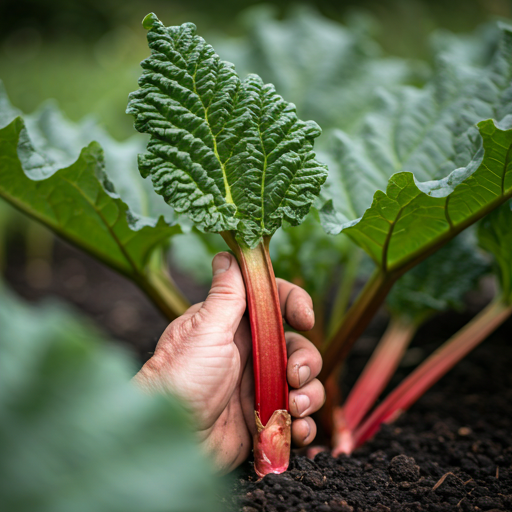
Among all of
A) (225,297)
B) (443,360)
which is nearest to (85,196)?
(225,297)

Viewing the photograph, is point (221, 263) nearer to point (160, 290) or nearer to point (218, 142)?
point (218, 142)

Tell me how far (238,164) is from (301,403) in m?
0.50

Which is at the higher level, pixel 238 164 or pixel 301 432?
pixel 238 164

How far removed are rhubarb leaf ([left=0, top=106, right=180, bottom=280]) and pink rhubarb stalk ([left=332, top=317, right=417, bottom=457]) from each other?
698mm

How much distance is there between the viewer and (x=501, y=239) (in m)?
1.25

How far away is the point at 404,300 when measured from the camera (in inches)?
63.1

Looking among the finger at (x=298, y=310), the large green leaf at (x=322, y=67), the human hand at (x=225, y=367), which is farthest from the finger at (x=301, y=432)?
the large green leaf at (x=322, y=67)

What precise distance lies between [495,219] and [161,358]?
87 centimetres

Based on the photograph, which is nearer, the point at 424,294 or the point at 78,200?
the point at 78,200

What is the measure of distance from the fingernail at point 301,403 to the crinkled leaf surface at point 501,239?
0.61 metres

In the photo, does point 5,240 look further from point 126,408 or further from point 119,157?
point 126,408

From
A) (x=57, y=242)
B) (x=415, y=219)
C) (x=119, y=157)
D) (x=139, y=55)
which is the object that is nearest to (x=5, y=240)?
(x=57, y=242)

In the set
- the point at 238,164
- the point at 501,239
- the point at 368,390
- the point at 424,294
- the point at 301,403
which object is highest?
the point at 501,239

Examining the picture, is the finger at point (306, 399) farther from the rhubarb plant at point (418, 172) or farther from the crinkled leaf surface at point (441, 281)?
the crinkled leaf surface at point (441, 281)
